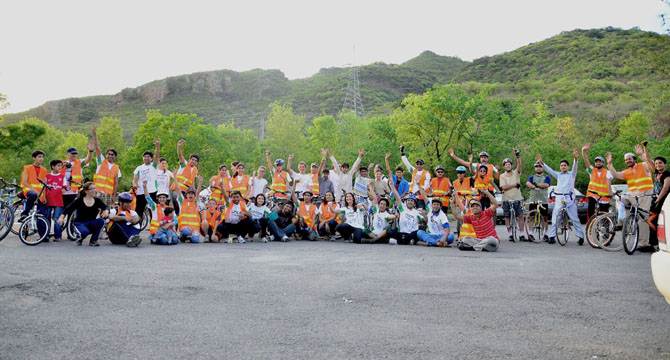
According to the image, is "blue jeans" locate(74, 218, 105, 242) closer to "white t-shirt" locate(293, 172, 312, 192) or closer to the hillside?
"white t-shirt" locate(293, 172, 312, 192)

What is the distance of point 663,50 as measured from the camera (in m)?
21.5

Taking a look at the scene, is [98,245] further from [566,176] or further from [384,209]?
[566,176]

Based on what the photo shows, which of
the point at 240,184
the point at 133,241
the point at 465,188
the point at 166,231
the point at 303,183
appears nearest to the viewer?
the point at 133,241

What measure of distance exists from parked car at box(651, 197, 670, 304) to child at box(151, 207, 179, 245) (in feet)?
34.5

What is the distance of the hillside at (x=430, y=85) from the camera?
76.3 metres

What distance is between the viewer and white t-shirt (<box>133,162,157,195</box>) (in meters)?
13.9

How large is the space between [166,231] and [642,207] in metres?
10.8

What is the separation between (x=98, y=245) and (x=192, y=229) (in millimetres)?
2406

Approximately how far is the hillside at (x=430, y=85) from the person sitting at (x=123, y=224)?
65.8 ft

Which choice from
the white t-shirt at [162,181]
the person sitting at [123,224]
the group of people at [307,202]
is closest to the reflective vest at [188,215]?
the group of people at [307,202]

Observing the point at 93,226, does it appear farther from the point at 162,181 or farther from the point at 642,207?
the point at 642,207

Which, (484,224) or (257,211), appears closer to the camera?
(484,224)

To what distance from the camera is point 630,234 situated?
1091 cm

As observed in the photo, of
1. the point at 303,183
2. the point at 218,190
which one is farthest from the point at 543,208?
the point at 218,190
